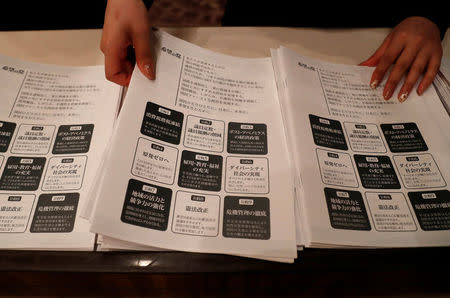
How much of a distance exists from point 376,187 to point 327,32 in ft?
1.50

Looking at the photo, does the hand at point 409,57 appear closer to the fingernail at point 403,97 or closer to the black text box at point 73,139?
the fingernail at point 403,97

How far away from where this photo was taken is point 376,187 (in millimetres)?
431

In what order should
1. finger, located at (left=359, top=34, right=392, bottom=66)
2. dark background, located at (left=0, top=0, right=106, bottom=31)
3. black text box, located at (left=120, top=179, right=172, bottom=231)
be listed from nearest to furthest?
1. black text box, located at (left=120, top=179, right=172, bottom=231)
2. finger, located at (left=359, top=34, right=392, bottom=66)
3. dark background, located at (left=0, top=0, right=106, bottom=31)

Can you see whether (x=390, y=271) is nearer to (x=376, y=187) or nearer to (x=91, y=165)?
(x=376, y=187)

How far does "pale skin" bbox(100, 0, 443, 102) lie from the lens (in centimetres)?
53

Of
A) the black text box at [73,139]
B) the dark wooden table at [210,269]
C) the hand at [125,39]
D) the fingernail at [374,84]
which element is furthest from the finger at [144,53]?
the fingernail at [374,84]

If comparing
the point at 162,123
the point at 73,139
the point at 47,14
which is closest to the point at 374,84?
the point at 162,123

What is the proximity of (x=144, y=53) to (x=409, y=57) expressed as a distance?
0.51 meters

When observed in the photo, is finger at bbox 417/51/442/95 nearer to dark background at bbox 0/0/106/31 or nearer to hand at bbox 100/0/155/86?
hand at bbox 100/0/155/86

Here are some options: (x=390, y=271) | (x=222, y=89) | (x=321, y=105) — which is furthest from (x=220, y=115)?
(x=390, y=271)

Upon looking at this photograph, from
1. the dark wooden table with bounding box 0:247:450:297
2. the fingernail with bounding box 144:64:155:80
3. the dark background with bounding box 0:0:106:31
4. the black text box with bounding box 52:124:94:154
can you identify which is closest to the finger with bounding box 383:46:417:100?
the dark wooden table with bounding box 0:247:450:297

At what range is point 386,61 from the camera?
1.96 feet

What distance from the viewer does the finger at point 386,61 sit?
0.58 meters

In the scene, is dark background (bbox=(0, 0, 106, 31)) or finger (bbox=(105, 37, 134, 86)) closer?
finger (bbox=(105, 37, 134, 86))
